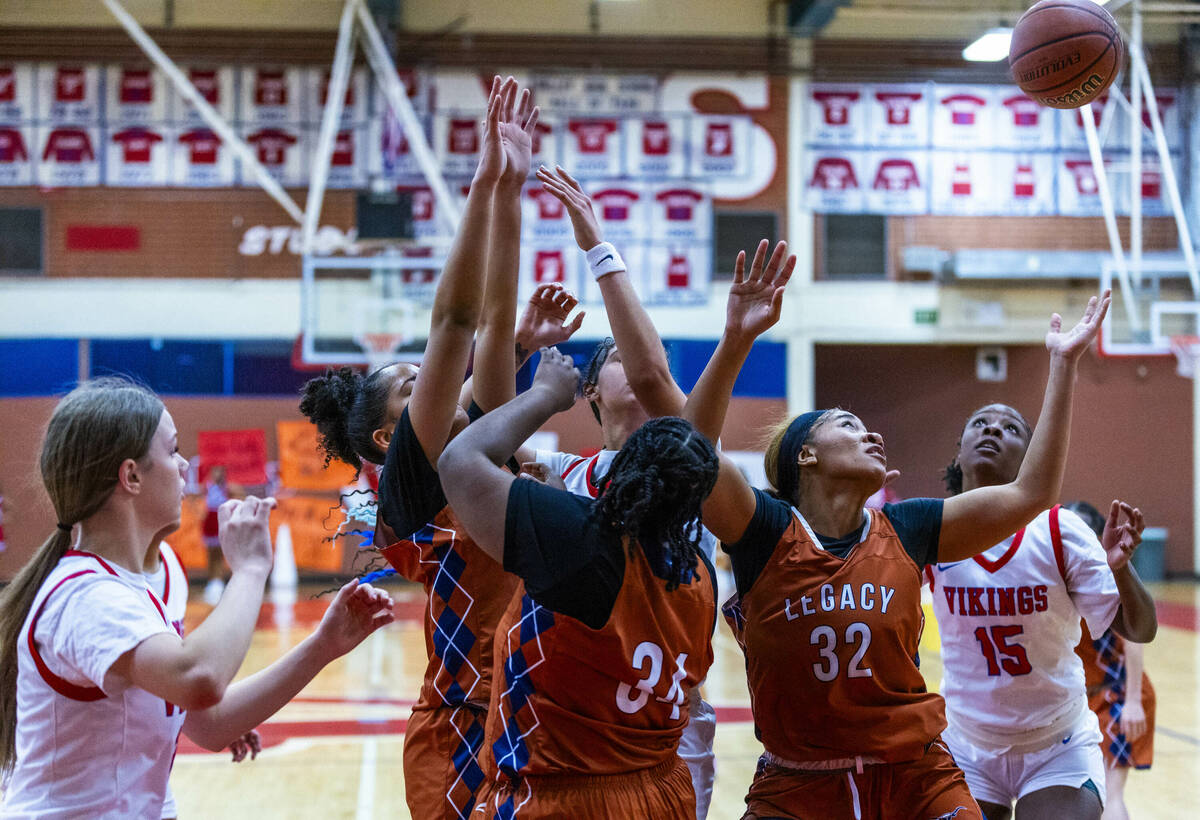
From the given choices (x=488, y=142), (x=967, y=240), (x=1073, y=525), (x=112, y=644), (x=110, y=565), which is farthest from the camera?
(x=967, y=240)

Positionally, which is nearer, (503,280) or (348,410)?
(503,280)

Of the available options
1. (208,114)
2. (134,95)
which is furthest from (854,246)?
(134,95)

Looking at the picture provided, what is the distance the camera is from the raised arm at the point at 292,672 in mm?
2076

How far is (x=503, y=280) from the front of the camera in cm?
265

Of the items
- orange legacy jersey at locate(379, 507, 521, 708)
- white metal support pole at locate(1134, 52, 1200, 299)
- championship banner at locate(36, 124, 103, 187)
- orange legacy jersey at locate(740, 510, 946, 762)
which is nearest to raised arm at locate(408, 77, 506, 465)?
orange legacy jersey at locate(379, 507, 521, 708)

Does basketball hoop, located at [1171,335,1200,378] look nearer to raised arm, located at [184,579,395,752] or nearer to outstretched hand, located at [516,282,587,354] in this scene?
outstretched hand, located at [516,282,587,354]

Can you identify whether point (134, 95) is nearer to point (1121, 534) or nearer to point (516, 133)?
point (516, 133)

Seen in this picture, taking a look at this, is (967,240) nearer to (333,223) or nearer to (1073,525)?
(333,223)

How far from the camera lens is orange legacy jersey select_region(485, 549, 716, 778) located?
2051mm

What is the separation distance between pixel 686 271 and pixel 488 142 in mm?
11534

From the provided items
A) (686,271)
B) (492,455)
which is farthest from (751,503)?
(686,271)

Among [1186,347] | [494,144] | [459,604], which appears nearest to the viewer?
[494,144]

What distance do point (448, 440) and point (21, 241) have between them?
1304cm

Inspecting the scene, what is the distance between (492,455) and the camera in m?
2.07
